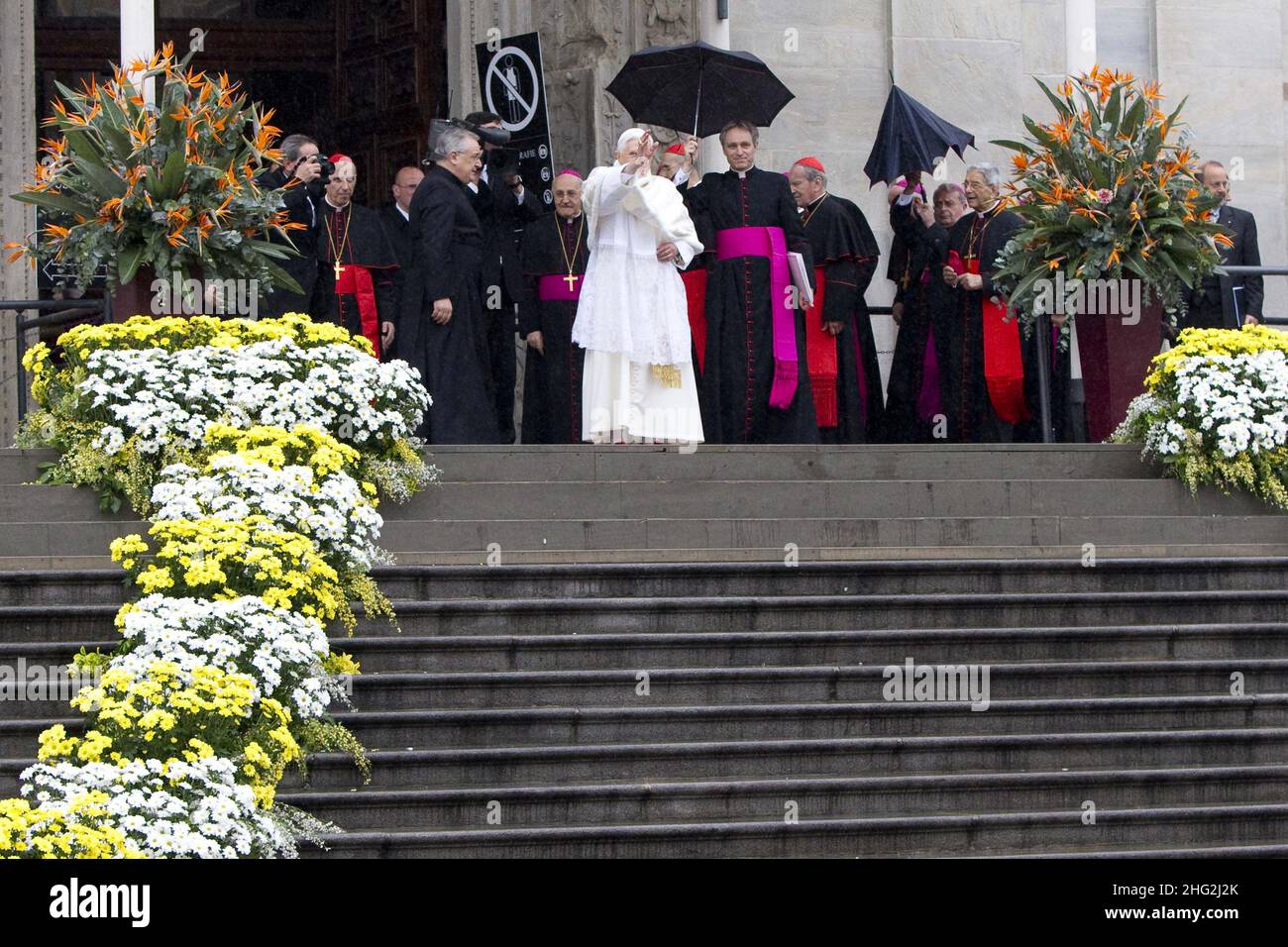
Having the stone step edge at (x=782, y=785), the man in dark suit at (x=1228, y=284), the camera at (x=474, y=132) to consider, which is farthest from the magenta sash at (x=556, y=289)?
the stone step edge at (x=782, y=785)

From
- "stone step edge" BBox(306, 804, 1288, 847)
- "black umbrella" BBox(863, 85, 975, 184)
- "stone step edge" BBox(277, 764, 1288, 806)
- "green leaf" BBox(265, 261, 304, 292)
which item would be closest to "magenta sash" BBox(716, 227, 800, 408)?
"black umbrella" BBox(863, 85, 975, 184)

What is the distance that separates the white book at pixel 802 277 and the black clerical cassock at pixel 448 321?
76.6 inches

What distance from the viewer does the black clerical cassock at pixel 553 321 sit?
619 inches

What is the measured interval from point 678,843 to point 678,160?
5.86 metres

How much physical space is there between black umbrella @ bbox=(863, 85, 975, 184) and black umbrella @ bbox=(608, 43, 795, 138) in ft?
4.83

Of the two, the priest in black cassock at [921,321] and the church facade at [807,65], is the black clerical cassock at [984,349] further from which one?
the church facade at [807,65]

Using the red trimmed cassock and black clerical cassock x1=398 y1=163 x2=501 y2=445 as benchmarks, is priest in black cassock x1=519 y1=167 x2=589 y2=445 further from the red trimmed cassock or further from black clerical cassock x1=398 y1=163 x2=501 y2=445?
the red trimmed cassock

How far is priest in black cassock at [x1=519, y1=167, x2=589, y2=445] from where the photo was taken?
15680 mm

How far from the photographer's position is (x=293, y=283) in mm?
13750

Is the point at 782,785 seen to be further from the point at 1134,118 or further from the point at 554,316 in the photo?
the point at 1134,118

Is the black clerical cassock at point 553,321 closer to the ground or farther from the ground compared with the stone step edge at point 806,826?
farther from the ground

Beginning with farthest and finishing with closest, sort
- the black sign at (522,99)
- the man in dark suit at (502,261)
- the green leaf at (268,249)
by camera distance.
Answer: the black sign at (522,99) → the man in dark suit at (502,261) → the green leaf at (268,249)

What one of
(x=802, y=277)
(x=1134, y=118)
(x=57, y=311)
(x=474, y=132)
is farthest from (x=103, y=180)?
(x=1134, y=118)

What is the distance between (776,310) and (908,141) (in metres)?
2.39
